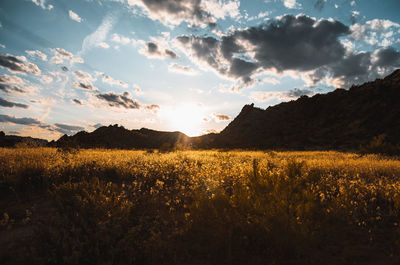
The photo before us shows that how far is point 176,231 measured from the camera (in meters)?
2.60

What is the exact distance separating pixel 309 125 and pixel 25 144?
1466 inches

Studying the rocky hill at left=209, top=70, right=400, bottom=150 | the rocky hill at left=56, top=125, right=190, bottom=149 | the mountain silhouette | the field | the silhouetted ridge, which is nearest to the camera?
the field

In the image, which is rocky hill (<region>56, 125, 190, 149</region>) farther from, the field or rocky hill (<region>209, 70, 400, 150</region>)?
the field

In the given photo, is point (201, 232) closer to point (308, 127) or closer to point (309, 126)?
point (308, 127)

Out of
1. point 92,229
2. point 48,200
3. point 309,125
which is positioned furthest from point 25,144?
point 309,125

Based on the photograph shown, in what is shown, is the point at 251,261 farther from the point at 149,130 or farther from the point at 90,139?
the point at 149,130

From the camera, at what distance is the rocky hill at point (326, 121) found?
24.8 m

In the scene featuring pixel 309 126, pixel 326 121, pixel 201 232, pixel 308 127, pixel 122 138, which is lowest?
pixel 201 232

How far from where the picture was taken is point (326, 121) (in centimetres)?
3306

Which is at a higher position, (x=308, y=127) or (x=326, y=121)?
(x=326, y=121)

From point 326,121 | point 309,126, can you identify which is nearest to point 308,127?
point 309,126

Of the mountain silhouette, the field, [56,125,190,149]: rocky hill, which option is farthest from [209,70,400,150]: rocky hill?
the field

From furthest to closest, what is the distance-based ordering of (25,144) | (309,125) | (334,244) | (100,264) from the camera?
(309,125) < (25,144) < (334,244) < (100,264)

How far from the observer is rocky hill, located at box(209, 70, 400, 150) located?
24828 millimetres
